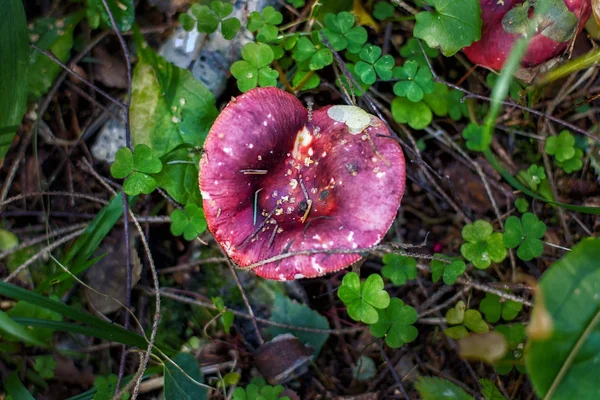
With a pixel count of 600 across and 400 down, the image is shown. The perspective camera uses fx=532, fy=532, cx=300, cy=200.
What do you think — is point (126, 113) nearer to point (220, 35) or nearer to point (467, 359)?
point (220, 35)

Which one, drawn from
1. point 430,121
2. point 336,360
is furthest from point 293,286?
point 430,121

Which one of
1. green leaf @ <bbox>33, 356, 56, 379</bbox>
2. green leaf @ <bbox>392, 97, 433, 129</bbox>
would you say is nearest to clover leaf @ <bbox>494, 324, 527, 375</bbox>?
green leaf @ <bbox>392, 97, 433, 129</bbox>

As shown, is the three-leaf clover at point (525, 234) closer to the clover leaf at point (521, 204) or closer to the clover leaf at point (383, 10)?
the clover leaf at point (521, 204)

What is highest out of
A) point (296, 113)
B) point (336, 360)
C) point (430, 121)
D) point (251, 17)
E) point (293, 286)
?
point (251, 17)

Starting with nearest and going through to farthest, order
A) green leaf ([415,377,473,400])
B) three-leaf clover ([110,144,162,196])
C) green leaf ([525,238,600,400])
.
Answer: green leaf ([525,238,600,400]) → green leaf ([415,377,473,400]) → three-leaf clover ([110,144,162,196])

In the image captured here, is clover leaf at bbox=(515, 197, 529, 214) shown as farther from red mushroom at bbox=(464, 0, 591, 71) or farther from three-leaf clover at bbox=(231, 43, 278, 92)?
three-leaf clover at bbox=(231, 43, 278, 92)

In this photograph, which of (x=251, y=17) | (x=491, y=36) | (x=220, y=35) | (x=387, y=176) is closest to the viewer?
(x=387, y=176)

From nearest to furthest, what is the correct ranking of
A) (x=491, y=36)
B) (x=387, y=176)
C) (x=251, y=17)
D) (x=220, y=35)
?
(x=387, y=176) → (x=491, y=36) → (x=251, y=17) → (x=220, y=35)

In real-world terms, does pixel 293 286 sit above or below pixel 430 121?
below
